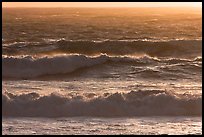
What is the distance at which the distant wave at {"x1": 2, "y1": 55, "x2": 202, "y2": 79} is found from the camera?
13516 mm

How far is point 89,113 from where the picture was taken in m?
7.60

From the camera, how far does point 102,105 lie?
795 centimetres

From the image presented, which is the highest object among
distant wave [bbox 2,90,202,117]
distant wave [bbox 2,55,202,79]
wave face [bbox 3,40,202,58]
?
wave face [bbox 3,40,202,58]

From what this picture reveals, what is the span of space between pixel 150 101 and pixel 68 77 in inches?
199

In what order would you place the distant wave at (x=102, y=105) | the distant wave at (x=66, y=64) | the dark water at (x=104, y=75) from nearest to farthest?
the distant wave at (x=102, y=105) < the dark water at (x=104, y=75) < the distant wave at (x=66, y=64)

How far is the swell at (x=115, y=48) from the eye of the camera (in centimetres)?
1795

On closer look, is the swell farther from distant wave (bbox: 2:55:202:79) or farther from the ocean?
distant wave (bbox: 2:55:202:79)

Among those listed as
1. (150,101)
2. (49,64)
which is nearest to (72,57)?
(49,64)

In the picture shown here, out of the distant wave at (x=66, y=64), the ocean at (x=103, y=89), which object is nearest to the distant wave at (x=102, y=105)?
the ocean at (x=103, y=89)

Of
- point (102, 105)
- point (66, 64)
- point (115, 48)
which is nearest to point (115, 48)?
point (115, 48)

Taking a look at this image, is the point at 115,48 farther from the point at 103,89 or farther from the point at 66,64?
the point at 103,89

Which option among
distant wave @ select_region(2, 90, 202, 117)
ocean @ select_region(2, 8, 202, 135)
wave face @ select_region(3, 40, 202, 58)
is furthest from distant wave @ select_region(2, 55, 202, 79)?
distant wave @ select_region(2, 90, 202, 117)

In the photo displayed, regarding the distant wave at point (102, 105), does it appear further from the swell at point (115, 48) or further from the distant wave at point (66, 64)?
the swell at point (115, 48)

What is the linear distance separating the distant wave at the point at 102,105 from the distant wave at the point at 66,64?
4.60 meters
